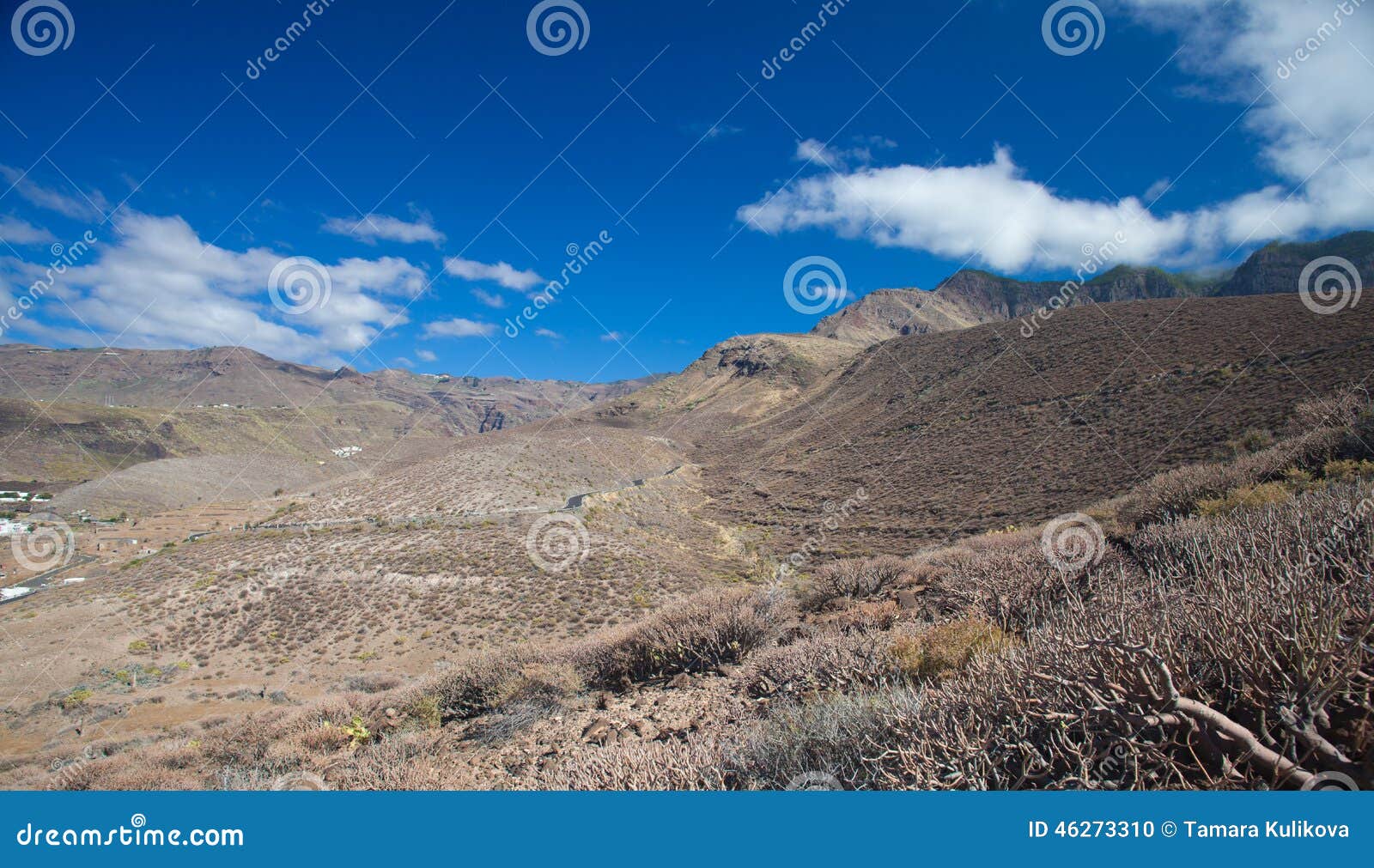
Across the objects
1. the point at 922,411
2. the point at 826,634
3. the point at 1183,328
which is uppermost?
the point at 922,411

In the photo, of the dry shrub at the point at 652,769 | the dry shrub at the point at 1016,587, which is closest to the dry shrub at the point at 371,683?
the dry shrub at the point at 652,769

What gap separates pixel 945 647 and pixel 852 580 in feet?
13.7

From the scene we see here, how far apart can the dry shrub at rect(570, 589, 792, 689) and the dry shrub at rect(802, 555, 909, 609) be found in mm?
1209

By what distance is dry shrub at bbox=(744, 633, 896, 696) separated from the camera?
15.3 feet

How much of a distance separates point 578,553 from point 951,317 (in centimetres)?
18551

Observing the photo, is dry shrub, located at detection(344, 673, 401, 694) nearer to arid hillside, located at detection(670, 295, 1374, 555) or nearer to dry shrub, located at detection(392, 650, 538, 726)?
dry shrub, located at detection(392, 650, 538, 726)

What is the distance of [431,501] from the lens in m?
34.3

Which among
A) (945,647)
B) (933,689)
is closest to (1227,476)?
(945,647)

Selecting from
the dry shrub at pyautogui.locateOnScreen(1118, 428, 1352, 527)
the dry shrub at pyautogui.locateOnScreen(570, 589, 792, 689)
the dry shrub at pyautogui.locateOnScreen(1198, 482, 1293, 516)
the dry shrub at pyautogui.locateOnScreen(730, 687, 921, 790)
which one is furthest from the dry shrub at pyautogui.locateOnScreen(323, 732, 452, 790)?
the dry shrub at pyautogui.locateOnScreen(1118, 428, 1352, 527)

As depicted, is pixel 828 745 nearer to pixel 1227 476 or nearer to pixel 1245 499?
pixel 1245 499

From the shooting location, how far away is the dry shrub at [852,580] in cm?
840

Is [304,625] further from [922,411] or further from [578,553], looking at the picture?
[922,411]

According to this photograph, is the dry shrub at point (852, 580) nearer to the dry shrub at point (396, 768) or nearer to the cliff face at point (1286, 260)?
the dry shrub at point (396, 768)

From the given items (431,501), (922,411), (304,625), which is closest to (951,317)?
(922,411)
